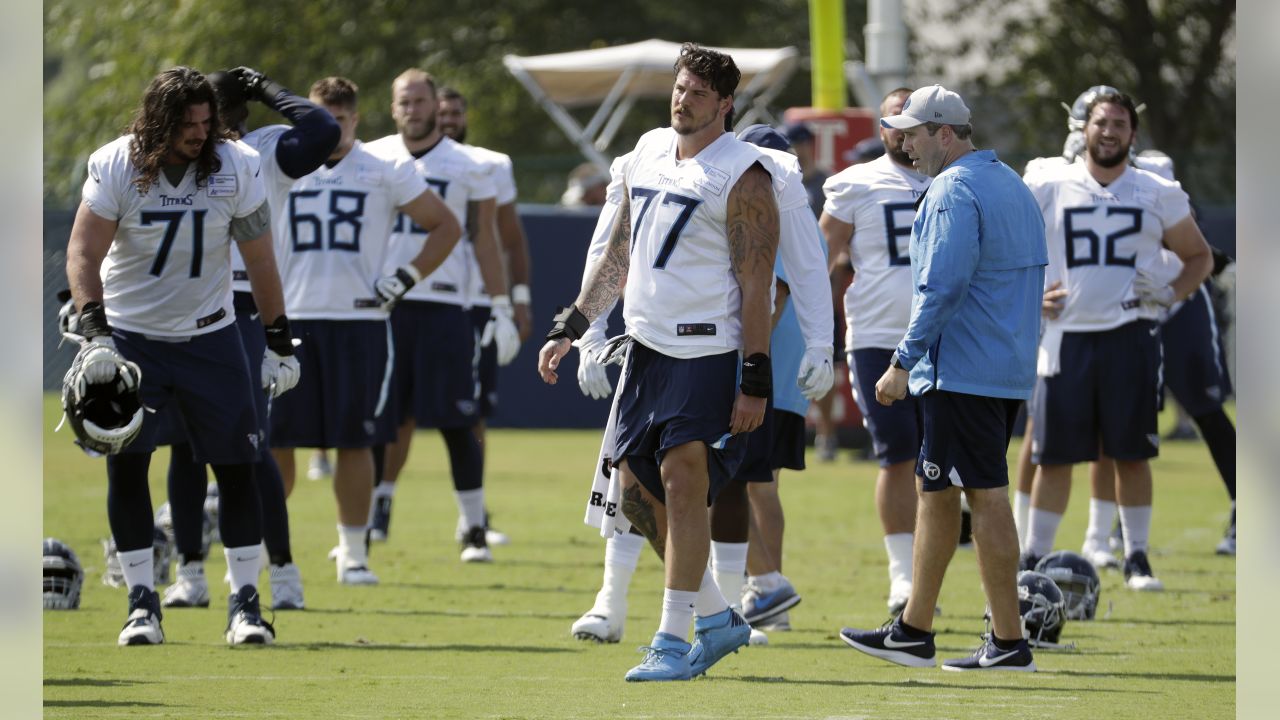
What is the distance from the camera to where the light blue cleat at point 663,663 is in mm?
6262

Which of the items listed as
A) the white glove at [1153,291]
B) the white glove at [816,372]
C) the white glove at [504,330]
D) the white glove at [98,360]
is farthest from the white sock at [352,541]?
the white glove at [1153,291]

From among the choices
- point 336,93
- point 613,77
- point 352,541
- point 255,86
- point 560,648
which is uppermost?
point 613,77

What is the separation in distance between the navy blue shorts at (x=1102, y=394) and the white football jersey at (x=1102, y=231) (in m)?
0.09

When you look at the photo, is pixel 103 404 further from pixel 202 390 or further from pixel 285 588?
pixel 285 588

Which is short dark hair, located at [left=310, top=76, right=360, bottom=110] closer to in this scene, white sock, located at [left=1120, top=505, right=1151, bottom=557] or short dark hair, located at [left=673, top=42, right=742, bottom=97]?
short dark hair, located at [left=673, top=42, right=742, bottom=97]

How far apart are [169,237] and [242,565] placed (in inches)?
52.3

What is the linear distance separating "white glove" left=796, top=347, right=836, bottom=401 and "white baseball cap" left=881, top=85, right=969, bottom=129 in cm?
83

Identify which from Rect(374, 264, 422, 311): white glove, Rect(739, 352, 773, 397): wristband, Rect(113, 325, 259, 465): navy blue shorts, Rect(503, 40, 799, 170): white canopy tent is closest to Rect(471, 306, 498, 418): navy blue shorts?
Rect(374, 264, 422, 311): white glove

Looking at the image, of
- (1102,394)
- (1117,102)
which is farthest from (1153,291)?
(1117,102)

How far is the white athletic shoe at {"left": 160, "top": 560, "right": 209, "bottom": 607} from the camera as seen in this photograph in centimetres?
834

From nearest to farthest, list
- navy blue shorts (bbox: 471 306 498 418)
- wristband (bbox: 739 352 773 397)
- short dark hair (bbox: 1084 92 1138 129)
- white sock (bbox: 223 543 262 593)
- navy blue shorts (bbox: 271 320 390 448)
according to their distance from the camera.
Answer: wristband (bbox: 739 352 773 397) < white sock (bbox: 223 543 262 593) < short dark hair (bbox: 1084 92 1138 129) < navy blue shorts (bbox: 271 320 390 448) < navy blue shorts (bbox: 471 306 498 418)

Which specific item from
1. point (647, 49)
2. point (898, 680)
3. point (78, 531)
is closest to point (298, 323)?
point (78, 531)

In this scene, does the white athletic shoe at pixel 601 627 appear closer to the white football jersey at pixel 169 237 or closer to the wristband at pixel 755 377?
the wristband at pixel 755 377

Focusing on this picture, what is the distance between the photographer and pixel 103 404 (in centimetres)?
670
